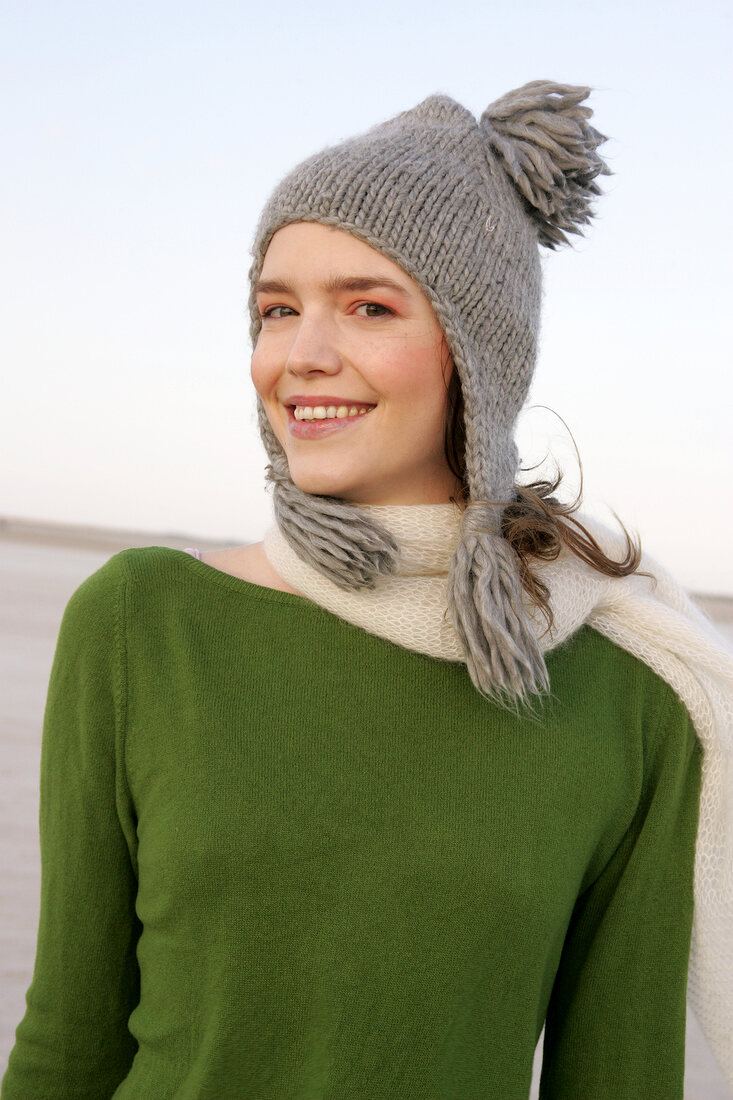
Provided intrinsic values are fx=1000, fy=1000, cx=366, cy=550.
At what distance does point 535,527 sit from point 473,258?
445mm

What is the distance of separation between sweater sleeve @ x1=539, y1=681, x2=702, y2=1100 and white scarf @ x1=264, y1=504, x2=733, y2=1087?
4 centimetres

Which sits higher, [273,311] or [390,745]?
[273,311]

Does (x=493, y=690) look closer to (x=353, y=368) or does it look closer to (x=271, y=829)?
(x=271, y=829)

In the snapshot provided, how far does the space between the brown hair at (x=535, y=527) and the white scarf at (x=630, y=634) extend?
2 cm

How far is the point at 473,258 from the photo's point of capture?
5.04 feet

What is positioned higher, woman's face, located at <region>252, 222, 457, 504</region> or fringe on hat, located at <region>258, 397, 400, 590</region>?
woman's face, located at <region>252, 222, 457, 504</region>

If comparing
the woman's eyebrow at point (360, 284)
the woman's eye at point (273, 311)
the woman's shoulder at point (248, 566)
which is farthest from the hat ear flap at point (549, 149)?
the woman's shoulder at point (248, 566)

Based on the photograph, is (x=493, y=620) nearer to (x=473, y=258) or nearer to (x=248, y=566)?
(x=248, y=566)

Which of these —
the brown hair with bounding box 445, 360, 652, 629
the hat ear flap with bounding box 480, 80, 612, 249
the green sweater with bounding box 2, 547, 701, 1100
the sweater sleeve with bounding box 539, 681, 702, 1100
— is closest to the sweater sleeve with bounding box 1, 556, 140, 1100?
the green sweater with bounding box 2, 547, 701, 1100

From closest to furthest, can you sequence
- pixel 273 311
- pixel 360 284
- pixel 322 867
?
pixel 322 867 → pixel 360 284 → pixel 273 311

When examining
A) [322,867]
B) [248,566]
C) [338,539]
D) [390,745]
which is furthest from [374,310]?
[322,867]

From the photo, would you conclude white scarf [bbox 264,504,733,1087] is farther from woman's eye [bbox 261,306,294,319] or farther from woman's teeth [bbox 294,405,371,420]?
woman's eye [bbox 261,306,294,319]

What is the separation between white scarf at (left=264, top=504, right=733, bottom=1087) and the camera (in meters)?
1.55

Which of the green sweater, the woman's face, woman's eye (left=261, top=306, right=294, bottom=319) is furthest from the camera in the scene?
woman's eye (left=261, top=306, right=294, bottom=319)
